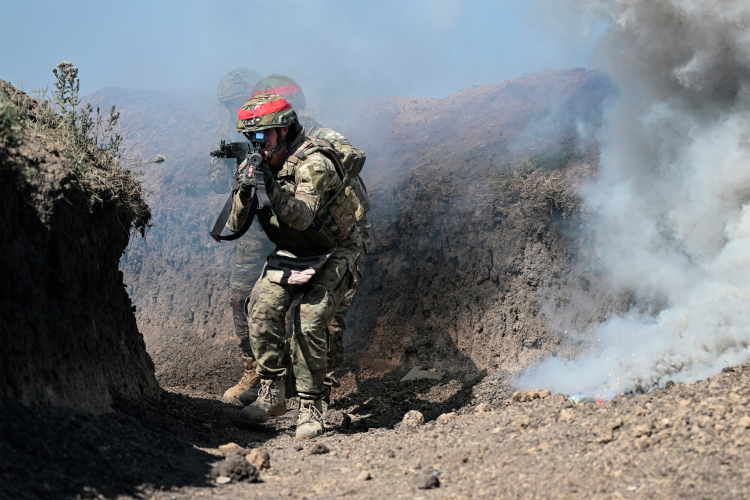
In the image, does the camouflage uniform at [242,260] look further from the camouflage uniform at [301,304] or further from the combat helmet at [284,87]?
the camouflage uniform at [301,304]

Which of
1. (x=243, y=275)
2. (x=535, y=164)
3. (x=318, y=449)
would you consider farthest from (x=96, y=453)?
(x=535, y=164)

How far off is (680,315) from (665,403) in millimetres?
1572

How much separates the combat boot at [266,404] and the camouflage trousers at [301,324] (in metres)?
0.14

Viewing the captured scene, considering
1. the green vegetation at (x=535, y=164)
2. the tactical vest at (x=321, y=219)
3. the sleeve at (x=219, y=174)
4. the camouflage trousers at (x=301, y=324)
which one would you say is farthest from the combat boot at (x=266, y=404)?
the green vegetation at (x=535, y=164)

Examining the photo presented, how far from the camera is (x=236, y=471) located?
3.40 m

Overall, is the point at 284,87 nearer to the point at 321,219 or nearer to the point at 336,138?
the point at 336,138

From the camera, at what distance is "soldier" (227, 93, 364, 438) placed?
193 inches

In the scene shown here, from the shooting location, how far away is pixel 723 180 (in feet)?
18.7

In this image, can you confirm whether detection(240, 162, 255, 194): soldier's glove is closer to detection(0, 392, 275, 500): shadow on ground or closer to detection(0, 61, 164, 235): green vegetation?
detection(0, 61, 164, 235): green vegetation

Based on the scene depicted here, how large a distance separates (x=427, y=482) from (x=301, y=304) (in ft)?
6.89

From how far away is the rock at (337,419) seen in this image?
213 inches

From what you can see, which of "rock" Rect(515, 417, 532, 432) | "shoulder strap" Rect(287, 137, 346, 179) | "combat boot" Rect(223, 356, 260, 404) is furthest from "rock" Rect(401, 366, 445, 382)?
"rock" Rect(515, 417, 532, 432)

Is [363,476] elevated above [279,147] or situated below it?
below

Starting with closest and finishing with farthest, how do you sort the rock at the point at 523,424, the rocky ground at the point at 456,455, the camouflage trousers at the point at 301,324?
the rocky ground at the point at 456,455, the rock at the point at 523,424, the camouflage trousers at the point at 301,324
